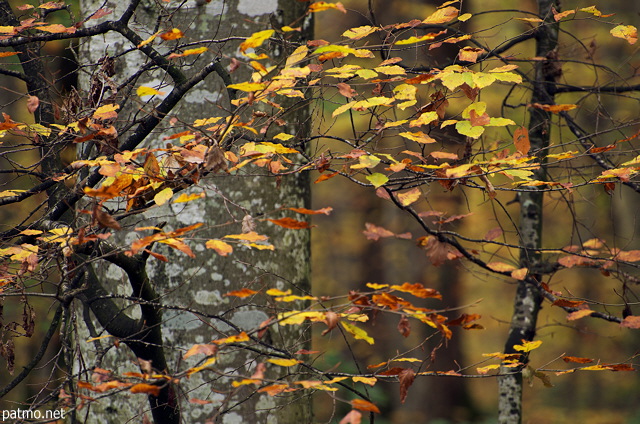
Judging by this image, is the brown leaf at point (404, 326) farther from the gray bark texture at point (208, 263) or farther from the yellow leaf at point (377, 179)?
the gray bark texture at point (208, 263)

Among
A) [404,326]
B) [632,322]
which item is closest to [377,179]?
[404,326]

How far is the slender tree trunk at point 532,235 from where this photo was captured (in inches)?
123

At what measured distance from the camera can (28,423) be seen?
195 cm

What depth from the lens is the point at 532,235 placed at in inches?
128

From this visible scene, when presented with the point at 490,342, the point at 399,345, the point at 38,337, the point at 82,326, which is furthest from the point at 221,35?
the point at 490,342

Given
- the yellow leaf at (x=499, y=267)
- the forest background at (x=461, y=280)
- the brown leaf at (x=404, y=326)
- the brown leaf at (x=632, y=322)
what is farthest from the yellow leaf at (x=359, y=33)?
the forest background at (x=461, y=280)

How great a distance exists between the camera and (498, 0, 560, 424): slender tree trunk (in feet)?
10.2

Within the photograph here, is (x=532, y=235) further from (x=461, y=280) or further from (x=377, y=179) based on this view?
(x=461, y=280)

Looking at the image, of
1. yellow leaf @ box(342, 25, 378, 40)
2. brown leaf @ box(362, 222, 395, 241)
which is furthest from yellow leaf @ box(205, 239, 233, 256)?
brown leaf @ box(362, 222, 395, 241)

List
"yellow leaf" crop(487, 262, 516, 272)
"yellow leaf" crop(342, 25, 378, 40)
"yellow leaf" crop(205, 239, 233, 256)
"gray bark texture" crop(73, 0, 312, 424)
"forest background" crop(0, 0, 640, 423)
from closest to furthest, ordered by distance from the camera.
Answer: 1. "yellow leaf" crop(205, 239, 233, 256)
2. "yellow leaf" crop(342, 25, 378, 40)
3. "gray bark texture" crop(73, 0, 312, 424)
4. "yellow leaf" crop(487, 262, 516, 272)
5. "forest background" crop(0, 0, 640, 423)

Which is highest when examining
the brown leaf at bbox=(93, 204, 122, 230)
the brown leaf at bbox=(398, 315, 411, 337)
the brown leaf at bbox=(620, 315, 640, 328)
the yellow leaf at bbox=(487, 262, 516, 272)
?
the brown leaf at bbox=(93, 204, 122, 230)

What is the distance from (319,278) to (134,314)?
12.4 meters

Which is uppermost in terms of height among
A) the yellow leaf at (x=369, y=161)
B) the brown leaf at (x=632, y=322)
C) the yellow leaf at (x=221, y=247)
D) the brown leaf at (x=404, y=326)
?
the yellow leaf at (x=369, y=161)

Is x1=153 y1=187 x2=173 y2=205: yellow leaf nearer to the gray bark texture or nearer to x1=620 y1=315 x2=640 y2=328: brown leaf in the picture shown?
the gray bark texture
